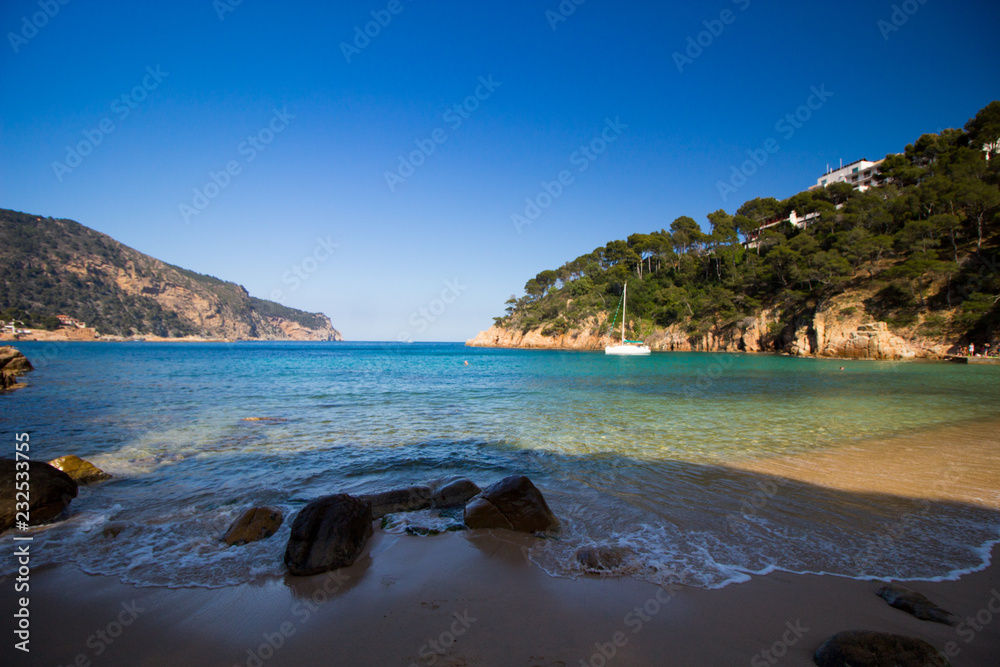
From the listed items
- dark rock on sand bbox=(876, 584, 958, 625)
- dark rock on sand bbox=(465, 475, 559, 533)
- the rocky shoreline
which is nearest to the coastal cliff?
the rocky shoreline

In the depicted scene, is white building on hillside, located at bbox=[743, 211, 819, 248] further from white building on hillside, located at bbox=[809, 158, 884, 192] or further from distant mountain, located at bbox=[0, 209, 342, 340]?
distant mountain, located at bbox=[0, 209, 342, 340]

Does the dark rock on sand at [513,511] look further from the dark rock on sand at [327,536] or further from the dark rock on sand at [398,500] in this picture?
the dark rock on sand at [327,536]

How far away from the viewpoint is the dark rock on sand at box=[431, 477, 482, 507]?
235 inches

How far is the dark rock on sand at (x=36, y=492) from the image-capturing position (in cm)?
510

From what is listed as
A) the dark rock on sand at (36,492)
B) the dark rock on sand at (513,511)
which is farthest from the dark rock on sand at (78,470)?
the dark rock on sand at (513,511)

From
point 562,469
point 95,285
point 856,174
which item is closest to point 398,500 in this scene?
point 562,469

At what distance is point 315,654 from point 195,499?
15.8 ft

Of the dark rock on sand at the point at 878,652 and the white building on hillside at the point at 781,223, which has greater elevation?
A: the white building on hillside at the point at 781,223

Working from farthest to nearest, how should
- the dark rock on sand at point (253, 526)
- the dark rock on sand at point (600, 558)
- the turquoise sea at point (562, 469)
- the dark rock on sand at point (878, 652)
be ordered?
1. the dark rock on sand at point (253, 526)
2. the turquoise sea at point (562, 469)
3. the dark rock on sand at point (600, 558)
4. the dark rock on sand at point (878, 652)

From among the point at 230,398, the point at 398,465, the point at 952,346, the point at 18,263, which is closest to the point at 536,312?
the point at 952,346

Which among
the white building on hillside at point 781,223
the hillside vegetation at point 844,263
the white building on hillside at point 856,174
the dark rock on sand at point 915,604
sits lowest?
the dark rock on sand at point 915,604

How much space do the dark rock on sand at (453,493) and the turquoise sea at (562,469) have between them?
0.91 m

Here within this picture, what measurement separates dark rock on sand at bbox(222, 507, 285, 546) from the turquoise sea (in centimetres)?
15

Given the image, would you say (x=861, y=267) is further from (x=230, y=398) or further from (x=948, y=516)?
(x=230, y=398)
